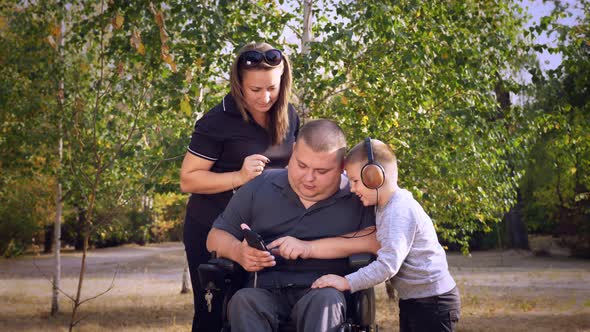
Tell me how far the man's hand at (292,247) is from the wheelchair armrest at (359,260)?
20 centimetres

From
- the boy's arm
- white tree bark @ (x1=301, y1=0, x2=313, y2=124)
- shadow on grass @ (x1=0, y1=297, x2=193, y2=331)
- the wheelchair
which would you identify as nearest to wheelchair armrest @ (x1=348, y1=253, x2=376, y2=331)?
the wheelchair

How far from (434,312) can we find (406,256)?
0.31 meters

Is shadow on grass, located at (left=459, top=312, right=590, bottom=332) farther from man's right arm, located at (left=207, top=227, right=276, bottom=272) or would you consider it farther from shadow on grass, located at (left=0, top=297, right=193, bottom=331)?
man's right arm, located at (left=207, top=227, right=276, bottom=272)

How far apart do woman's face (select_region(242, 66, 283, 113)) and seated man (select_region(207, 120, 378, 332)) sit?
0.39 metres

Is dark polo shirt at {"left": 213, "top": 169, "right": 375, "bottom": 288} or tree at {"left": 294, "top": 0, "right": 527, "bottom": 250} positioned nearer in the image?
dark polo shirt at {"left": 213, "top": 169, "right": 375, "bottom": 288}

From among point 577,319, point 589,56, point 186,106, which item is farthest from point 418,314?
point 577,319

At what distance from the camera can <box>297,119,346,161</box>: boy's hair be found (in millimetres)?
3156

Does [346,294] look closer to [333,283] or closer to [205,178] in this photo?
[333,283]

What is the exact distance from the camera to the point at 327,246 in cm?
319

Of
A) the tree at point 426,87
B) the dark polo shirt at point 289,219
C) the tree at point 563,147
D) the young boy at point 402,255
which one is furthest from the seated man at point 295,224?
the tree at point 563,147

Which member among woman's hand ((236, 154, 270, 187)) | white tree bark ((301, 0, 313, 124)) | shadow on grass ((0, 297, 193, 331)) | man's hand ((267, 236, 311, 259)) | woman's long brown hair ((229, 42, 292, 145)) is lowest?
shadow on grass ((0, 297, 193, 331))

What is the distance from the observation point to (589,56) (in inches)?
288

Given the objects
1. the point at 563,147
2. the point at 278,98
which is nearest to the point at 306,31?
the point at 563,147

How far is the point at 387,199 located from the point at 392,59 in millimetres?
4590
